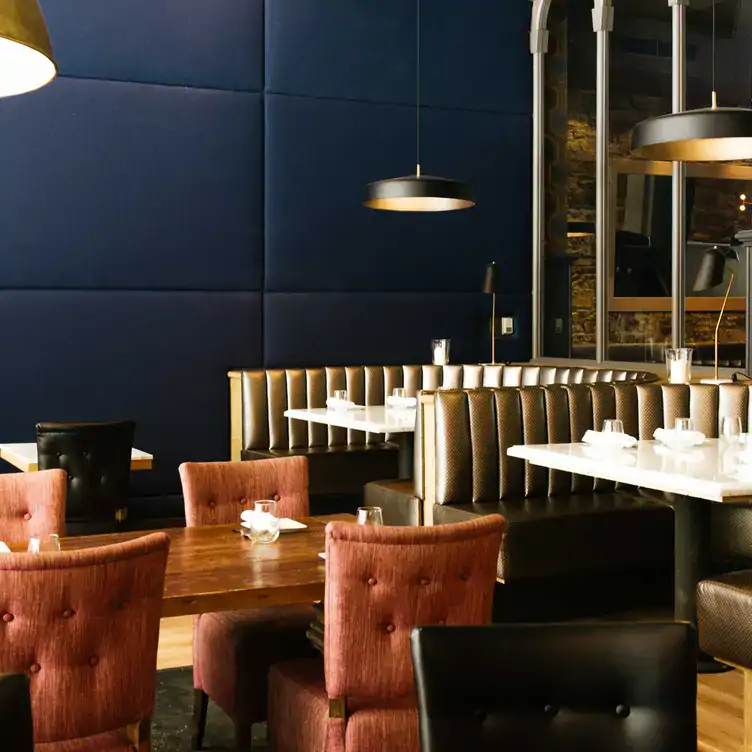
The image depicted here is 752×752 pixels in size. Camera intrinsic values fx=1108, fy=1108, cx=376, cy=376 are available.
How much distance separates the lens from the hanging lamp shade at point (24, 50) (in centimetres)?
184

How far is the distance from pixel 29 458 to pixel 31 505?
227cm

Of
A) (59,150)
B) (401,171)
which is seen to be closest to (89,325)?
(59,150)

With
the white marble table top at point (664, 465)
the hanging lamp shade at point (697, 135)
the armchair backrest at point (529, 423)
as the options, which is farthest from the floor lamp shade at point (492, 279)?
the white marble table top at point (664, 465)

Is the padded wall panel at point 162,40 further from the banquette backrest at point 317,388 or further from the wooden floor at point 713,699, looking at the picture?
the wooden floor at point 713,699

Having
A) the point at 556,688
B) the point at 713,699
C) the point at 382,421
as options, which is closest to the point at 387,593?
the point at 556,688

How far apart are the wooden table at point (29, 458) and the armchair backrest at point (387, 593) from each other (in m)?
3.09

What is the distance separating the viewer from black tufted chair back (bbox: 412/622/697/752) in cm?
157

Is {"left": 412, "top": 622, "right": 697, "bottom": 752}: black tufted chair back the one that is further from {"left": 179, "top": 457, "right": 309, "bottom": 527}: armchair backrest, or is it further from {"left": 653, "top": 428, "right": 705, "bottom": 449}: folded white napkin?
{"left": 653, "top": 428, "right": 705, "bottom": 449}: folded white napkin

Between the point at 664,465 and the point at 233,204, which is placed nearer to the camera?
the point at 664,465

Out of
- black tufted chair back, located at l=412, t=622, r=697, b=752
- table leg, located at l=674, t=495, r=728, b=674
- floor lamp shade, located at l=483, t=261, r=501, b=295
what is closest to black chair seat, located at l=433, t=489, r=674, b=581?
table leg, located at l=674, t=495, r=728, b=674

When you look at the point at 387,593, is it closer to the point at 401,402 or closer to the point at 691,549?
the point at 691,549

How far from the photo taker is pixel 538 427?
519cm

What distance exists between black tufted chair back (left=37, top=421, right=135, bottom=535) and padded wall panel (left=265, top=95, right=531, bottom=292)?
8.89 ft

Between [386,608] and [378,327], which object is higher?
[378,327]
